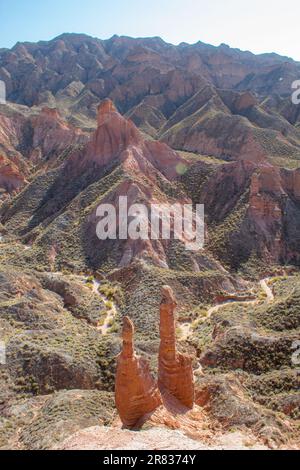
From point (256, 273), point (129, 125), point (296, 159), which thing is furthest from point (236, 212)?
point (296, 159)

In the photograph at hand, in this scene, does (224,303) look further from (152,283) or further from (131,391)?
(131,391)

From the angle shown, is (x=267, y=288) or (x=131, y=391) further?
(x=267, y=288)

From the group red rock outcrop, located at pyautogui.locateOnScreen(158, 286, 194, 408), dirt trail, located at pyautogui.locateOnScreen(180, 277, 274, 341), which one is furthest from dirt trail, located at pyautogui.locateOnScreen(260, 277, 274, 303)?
red rock outcrop, located at pyautogui.locateOnScreen(158, 286, 194, 408)

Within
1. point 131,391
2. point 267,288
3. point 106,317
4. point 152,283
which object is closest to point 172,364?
point 131,391

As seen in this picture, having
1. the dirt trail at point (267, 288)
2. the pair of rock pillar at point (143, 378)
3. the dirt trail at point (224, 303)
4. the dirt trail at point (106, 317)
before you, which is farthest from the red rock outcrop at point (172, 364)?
the dirt trail at point (267, 288)

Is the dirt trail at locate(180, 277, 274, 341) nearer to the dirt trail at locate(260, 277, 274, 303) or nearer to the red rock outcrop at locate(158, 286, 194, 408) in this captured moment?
the dirt trail at locate(260, 277, 274, 303)

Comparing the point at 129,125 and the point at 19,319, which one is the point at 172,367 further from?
the point at 129,125
